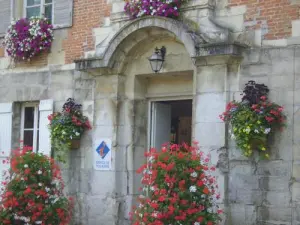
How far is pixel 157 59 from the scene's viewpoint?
9664mm

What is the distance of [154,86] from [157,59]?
0.85 m

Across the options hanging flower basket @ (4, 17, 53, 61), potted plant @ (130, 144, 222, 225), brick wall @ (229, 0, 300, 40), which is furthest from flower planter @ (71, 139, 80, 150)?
brick wall @ (229, 0, 300, 40)

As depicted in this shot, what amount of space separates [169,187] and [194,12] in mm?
3034

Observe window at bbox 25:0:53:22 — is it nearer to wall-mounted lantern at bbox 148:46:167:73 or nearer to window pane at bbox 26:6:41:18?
window pane at bbox 26:6:41:18

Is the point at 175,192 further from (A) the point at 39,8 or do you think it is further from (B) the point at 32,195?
(A) the point at 39,8

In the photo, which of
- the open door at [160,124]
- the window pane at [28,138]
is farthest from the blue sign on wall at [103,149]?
the window pane at [28,138]

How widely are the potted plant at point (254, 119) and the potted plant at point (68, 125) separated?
304cm

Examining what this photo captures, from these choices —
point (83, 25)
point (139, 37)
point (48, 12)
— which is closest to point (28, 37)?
point (48, 12)

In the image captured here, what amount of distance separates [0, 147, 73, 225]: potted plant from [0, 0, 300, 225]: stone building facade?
1344mm

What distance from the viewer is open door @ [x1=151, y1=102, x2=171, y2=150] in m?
10.5

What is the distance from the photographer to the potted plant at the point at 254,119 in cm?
812

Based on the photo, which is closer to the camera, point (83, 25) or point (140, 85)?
point (140, 85)

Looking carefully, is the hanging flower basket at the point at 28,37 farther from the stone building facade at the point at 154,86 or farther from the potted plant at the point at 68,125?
the potted plant at the point at 68,125

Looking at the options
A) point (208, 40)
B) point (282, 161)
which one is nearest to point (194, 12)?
point (208, 40)
